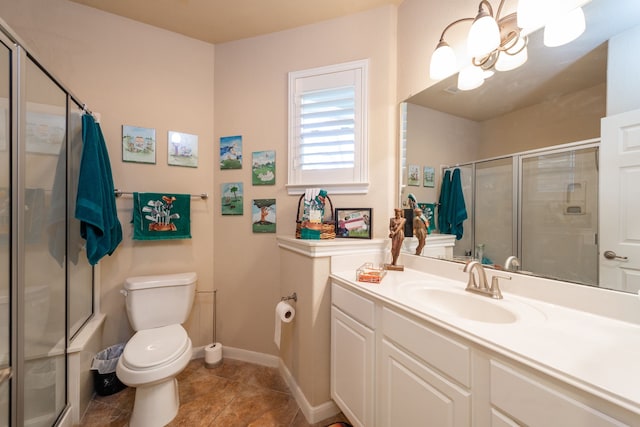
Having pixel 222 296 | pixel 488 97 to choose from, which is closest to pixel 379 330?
pixel 488 97

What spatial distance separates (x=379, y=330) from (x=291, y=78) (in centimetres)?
177

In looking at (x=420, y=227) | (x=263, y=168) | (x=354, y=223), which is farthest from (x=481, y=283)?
(x=263, y=168)

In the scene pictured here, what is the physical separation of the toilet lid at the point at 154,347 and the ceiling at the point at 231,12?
223 cm

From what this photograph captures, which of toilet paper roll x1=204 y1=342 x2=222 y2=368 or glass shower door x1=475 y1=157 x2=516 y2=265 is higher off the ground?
glass shower door x1=475 y1=157 x2=516 y2=265

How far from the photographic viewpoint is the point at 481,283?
105 centimetres

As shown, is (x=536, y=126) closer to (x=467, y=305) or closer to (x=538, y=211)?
(x=538, y=211)

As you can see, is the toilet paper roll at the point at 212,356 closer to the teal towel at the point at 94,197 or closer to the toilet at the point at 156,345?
the toilet at the point at 156,345

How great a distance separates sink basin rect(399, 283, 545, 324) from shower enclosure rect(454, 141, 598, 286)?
202mm

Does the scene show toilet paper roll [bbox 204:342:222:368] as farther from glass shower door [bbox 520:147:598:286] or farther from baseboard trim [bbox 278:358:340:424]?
glass shower door [bbox 520:147:598:286]

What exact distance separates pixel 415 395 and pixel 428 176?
1.10 metres

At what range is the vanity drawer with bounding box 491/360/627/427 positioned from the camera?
491mm

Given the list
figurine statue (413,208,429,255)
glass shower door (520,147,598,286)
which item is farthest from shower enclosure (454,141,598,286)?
figurine statue (413,208,429,255)

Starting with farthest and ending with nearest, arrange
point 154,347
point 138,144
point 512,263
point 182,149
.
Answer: point 182,149, point 138,144, point 154,347, point 512,263

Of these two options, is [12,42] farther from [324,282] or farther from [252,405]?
[252,405]
